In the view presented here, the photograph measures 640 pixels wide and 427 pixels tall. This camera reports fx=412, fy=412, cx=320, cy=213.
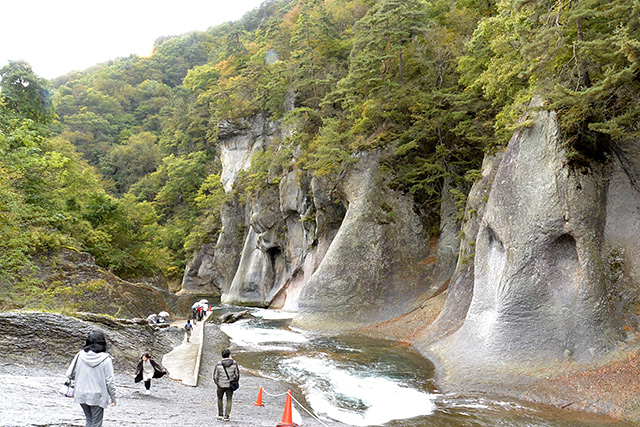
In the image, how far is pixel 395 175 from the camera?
29.1 metres

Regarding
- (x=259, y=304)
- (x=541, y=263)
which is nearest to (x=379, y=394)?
(x=541, y=263)

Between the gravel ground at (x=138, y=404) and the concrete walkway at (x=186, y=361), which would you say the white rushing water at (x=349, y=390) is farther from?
the concrete walkway at (x=186, y=361)

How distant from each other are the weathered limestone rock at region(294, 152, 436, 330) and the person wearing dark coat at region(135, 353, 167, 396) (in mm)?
14614

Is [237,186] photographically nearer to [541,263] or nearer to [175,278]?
[175,278]

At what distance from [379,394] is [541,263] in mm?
7093

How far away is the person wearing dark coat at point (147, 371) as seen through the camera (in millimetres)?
10836

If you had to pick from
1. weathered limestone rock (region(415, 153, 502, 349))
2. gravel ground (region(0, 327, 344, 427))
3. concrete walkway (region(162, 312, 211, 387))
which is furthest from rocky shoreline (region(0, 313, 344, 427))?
weathered limestone rock (region(415, 153, 502, 349))

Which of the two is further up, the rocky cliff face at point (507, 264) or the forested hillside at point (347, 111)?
the forested hillside at point (347, 111)

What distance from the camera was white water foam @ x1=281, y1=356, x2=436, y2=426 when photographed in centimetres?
1148

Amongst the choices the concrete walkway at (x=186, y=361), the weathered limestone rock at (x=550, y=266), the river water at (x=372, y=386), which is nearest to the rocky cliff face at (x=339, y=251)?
the river water at (x=372, y=386)

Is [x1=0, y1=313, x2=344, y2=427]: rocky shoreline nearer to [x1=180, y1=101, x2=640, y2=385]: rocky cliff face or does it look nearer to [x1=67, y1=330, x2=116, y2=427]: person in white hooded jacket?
[x1=67, y1=330, x2=116, y2=427]: person in white hooded jacket

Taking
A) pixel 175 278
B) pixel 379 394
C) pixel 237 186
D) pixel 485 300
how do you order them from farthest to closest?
pixel 175 278
pixel 237 186
pixel 485 300
pixel 379 394

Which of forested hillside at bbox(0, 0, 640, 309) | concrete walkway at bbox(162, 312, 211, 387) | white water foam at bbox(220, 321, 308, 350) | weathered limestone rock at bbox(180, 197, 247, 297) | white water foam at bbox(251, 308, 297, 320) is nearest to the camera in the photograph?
A: forested hillside at bbox(0, 0, 640, 309)

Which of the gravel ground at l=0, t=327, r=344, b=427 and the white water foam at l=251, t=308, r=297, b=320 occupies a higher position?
the gravel ground at l=0, t=327, r=344, b=427
